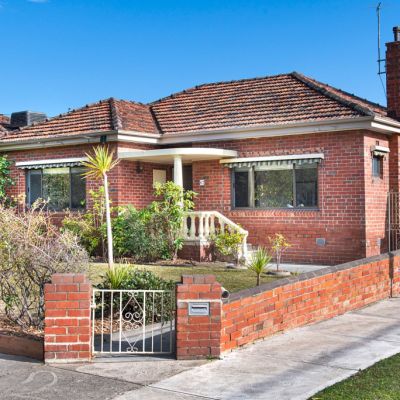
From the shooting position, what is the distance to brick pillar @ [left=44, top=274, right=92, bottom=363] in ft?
22.4

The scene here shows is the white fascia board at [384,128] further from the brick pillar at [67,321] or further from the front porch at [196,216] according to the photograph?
the brick pillar at [67,321]

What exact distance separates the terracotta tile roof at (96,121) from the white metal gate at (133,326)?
9157 mm

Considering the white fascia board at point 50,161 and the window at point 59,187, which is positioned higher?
the white fascia board at point 50,161

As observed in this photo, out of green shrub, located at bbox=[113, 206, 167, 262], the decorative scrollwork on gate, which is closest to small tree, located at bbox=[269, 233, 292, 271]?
green shrub, located at bbox=[113, 206, 167, 262]

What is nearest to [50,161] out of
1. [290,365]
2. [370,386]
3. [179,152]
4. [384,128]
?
[179,152]

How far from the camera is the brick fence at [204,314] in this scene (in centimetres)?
684

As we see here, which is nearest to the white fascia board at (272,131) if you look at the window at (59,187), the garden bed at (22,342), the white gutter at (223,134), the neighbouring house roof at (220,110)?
the white gutter at (223,134)

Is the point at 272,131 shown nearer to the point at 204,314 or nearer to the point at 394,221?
the point at 394,221

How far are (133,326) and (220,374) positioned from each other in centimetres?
230

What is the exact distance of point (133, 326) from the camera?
845 centimetres

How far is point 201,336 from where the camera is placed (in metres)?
7.00

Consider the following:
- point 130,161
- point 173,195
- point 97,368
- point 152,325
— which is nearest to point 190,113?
point 130,161

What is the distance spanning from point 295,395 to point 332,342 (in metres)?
2.36

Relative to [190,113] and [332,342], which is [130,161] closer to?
[190,113]
